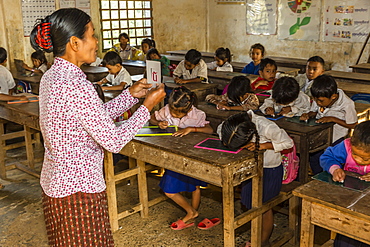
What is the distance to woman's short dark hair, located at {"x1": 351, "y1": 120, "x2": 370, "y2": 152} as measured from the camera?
6.79 feet

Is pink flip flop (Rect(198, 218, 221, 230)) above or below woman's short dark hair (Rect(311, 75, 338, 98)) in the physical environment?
below

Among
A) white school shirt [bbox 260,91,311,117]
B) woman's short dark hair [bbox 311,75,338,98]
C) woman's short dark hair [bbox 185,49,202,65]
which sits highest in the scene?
woman's short dark hair [bbox 185,49,202,65]

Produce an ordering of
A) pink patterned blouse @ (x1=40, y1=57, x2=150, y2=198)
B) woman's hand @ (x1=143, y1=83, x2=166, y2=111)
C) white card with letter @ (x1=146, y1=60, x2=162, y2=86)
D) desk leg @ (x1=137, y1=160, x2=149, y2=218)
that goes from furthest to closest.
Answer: white card with letter @ (x1=146, y1=60, x2=162, y2=86) → desk leg @ (x1=137, y1=160, x2=149, y2=218) → woman's hand @ (x1=143, y1=83, x2=166, y2=111) → pink patterned blouse @ (x1=40, y1=57, x2=150, y2=198)

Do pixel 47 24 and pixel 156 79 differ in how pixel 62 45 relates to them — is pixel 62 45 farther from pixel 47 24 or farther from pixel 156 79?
pixel 156 79

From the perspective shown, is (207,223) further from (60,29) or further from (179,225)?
A: (60,29)

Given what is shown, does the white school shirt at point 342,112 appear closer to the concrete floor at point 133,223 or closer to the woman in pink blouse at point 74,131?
the concrete floor at point 133,223

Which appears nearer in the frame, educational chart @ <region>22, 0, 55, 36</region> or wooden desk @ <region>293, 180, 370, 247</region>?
wooden desk @ <region>293, 180, 370, 247</region>

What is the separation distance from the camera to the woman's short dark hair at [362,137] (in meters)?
2.07

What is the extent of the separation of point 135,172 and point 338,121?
5.30 ft

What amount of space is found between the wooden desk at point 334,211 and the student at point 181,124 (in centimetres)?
112

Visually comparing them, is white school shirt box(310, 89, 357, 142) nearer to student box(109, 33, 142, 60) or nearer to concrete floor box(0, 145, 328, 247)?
concrete floor box(0, 145, 328, 247)

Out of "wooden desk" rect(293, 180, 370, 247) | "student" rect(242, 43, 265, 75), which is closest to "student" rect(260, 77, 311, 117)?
"wooden desk" rect(293, 180, 370, 247)

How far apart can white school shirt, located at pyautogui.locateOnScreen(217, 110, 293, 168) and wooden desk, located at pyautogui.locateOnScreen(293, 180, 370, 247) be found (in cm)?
55

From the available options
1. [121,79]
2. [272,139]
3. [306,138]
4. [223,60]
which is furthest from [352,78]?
[272,139]
